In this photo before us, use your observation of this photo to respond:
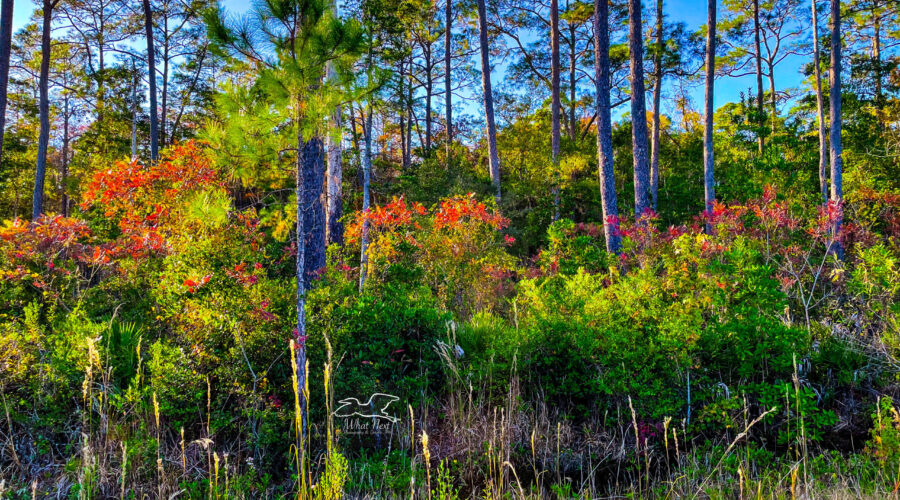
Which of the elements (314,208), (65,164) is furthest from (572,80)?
(65,164)

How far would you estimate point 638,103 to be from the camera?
366 inches

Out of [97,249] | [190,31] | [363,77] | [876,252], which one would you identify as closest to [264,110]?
[363,77]

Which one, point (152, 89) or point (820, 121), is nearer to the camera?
point (820, 121)

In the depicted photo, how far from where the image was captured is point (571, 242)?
5680 millimetres

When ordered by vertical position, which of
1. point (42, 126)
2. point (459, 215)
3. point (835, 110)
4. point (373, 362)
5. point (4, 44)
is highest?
point (4, 44)

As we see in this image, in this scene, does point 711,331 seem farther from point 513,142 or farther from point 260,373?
point 513,142

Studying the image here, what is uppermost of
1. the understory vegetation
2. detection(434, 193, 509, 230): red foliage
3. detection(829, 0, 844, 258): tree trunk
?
detection(829, 0, 844, 258): tree trunk

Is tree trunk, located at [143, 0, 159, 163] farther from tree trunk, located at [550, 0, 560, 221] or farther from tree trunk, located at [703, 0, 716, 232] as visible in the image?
tree trunk, located at [703, 0, 716, 232]

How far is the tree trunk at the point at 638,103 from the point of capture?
9.05 m

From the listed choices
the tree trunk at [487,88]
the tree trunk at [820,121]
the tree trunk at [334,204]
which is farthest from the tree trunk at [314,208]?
the tree trunk at [820,121]

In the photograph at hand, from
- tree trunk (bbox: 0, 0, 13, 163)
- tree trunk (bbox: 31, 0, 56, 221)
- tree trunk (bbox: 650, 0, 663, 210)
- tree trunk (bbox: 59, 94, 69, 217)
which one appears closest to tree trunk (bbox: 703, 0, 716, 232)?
tree trunk (bbox: 650, 0, 663, 210)

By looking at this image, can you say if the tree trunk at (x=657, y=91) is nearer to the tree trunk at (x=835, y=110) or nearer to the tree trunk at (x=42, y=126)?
the tree trunk at (x=835, y=110)

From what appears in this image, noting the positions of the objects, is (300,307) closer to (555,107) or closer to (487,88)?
(487,88)

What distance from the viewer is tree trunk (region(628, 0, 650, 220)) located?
9047mm
